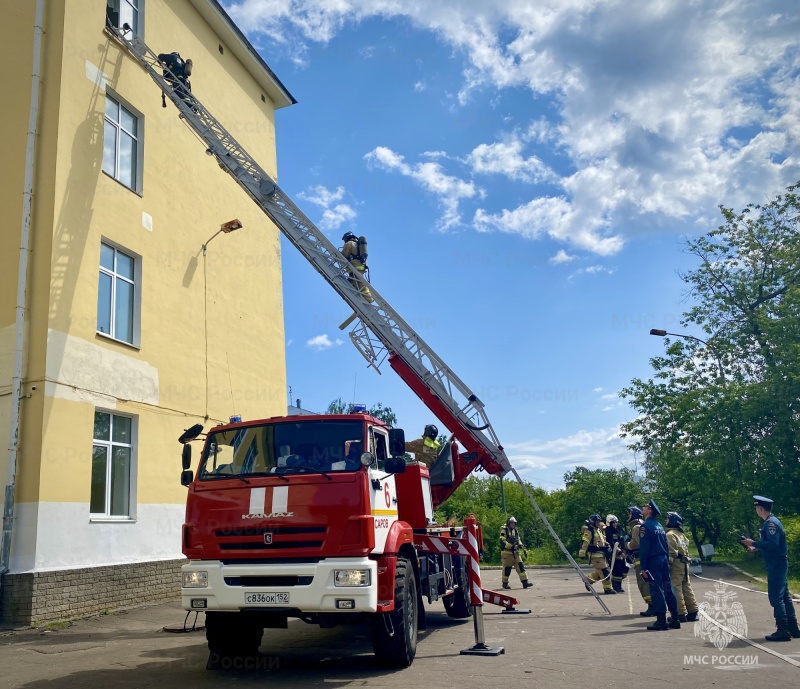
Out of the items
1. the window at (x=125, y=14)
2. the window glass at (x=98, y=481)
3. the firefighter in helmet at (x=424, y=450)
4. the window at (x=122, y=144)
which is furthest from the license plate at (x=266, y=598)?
the window at (x=125, y=14)

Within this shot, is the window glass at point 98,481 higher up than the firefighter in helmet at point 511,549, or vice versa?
the window glass at point 98,481

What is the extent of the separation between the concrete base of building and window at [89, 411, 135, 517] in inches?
42.6

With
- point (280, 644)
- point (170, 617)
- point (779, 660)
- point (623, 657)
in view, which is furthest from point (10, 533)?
point (779, 660)

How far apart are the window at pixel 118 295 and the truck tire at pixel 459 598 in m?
7.67

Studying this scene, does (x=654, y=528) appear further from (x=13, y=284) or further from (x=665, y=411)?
(x=665, y=411)

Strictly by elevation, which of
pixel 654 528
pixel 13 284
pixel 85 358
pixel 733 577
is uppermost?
pixel 13 284

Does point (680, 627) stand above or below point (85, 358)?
below

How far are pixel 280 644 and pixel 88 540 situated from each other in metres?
4.74

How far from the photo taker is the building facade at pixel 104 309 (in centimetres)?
1100

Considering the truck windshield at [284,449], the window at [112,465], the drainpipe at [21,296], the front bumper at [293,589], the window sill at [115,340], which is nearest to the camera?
Result: the front bumper at [293,589]

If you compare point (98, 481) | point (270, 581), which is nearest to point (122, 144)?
point (98, 481)

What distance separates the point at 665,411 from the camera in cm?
2561

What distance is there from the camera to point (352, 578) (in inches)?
251

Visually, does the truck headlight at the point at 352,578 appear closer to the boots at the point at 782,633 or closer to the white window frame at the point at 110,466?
the boots at the point at 782,633
